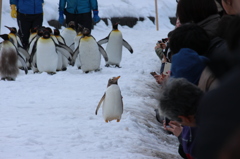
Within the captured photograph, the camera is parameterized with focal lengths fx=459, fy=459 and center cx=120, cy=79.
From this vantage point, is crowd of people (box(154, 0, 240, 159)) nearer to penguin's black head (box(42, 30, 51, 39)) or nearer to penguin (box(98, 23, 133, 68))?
penguin's black head (box(42, 30, 51, 39))

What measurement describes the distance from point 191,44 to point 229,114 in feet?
5.52

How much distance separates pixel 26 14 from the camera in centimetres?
927

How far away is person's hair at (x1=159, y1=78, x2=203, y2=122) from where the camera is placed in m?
1.36

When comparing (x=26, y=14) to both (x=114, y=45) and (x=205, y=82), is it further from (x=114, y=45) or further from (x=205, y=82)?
(x=205, y=82)

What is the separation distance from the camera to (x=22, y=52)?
7.97 metres

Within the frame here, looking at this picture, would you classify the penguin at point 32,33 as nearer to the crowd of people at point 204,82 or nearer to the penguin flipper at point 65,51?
the penguin flipper at point 65,51

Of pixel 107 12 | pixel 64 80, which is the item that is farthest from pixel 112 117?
pixel 107 12

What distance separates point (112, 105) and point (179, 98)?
2.54 metres

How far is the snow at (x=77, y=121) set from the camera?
293cm

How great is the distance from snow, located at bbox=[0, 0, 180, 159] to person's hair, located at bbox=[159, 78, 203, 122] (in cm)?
143

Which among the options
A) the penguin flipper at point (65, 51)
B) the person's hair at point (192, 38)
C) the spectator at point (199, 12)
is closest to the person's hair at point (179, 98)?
the person's hair at point (192, 38)

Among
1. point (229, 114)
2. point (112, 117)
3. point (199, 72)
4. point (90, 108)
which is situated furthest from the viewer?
point (90, 108)

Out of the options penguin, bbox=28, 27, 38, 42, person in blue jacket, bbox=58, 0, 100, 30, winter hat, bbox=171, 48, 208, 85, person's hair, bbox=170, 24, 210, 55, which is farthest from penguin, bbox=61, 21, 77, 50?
winter hat, bbox=171, 48, 208, 85

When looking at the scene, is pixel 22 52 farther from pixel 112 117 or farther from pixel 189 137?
pixel 189 137
